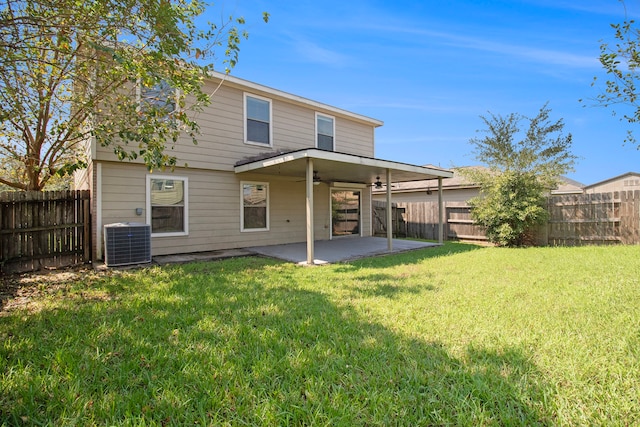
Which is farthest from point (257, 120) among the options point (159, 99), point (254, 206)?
point (159, 99)

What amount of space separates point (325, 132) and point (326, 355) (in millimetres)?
9478

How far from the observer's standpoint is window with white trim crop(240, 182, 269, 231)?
366 inches

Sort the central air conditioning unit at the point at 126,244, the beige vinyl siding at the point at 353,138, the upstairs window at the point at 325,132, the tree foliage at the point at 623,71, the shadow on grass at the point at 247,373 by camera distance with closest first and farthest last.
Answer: the shadow on grass at the point at 247,373
the tree foliage at the point at 623,71
the central air conditioning unit at the point at 126,244
the upstairs window at the point at 325,132
the beige vinyl siding at the point at 353,138

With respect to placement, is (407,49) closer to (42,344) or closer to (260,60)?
(260,60)

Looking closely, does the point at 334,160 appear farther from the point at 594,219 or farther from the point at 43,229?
the point at 594,219

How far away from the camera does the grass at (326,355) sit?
1.93 metres

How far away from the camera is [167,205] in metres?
7.96

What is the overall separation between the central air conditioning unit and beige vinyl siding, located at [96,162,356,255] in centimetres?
80

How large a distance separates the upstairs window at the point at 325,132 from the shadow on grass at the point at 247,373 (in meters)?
8.13

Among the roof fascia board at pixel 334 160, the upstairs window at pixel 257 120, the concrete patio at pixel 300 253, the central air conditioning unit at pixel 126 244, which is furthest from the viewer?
the upstairs window at pixel 257 120

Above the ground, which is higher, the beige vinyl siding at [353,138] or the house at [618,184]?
the beige vinyl siding at [353,138]

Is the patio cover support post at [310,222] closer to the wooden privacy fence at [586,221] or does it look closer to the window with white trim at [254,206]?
the window with white trim at [254,206]

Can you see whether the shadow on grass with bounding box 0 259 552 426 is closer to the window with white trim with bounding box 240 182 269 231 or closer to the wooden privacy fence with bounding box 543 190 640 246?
the window with white trim with bounding box 240 182 269 231

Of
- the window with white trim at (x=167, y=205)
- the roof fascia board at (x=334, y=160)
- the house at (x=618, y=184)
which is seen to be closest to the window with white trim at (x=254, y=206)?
the roof fascia board at (x=334, y=160)
